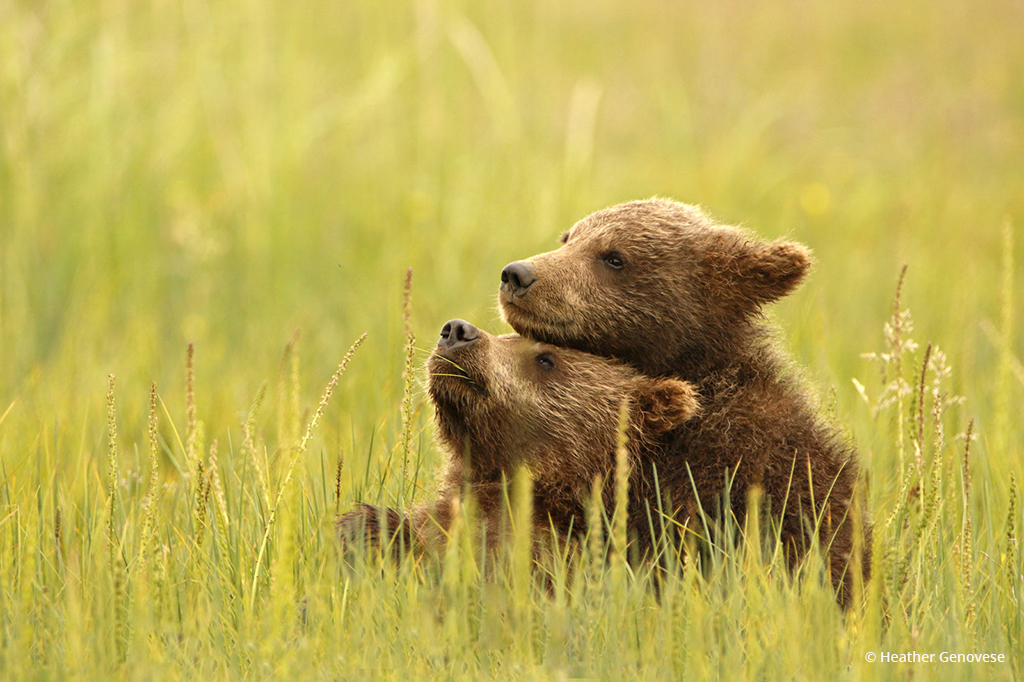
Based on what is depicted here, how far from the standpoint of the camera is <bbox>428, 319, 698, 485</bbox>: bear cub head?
3.65 m

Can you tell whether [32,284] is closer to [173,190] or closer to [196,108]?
[173,190]

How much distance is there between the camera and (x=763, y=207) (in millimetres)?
9094

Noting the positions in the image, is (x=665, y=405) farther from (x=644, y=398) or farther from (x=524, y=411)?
(x=524, y=411)

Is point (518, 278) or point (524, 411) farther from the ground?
point (518, 278)

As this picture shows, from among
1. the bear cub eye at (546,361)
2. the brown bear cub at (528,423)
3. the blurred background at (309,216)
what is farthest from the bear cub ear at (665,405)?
the blurred background at (309,216)

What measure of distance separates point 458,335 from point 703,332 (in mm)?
986

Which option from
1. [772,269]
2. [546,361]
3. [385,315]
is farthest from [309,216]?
[772,269]

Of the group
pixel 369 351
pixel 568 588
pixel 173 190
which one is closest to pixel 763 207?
pixel 369 351

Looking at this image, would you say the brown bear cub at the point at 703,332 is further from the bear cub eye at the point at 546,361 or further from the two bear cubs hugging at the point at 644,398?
the bear cub eye at the point at 546,361

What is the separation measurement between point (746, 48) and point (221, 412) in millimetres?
12817

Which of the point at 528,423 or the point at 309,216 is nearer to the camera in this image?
the point at 528,423

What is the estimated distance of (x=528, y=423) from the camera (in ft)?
12.2

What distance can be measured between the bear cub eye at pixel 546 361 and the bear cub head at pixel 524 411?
0.07 meters

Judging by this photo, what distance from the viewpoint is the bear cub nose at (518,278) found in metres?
4.13
